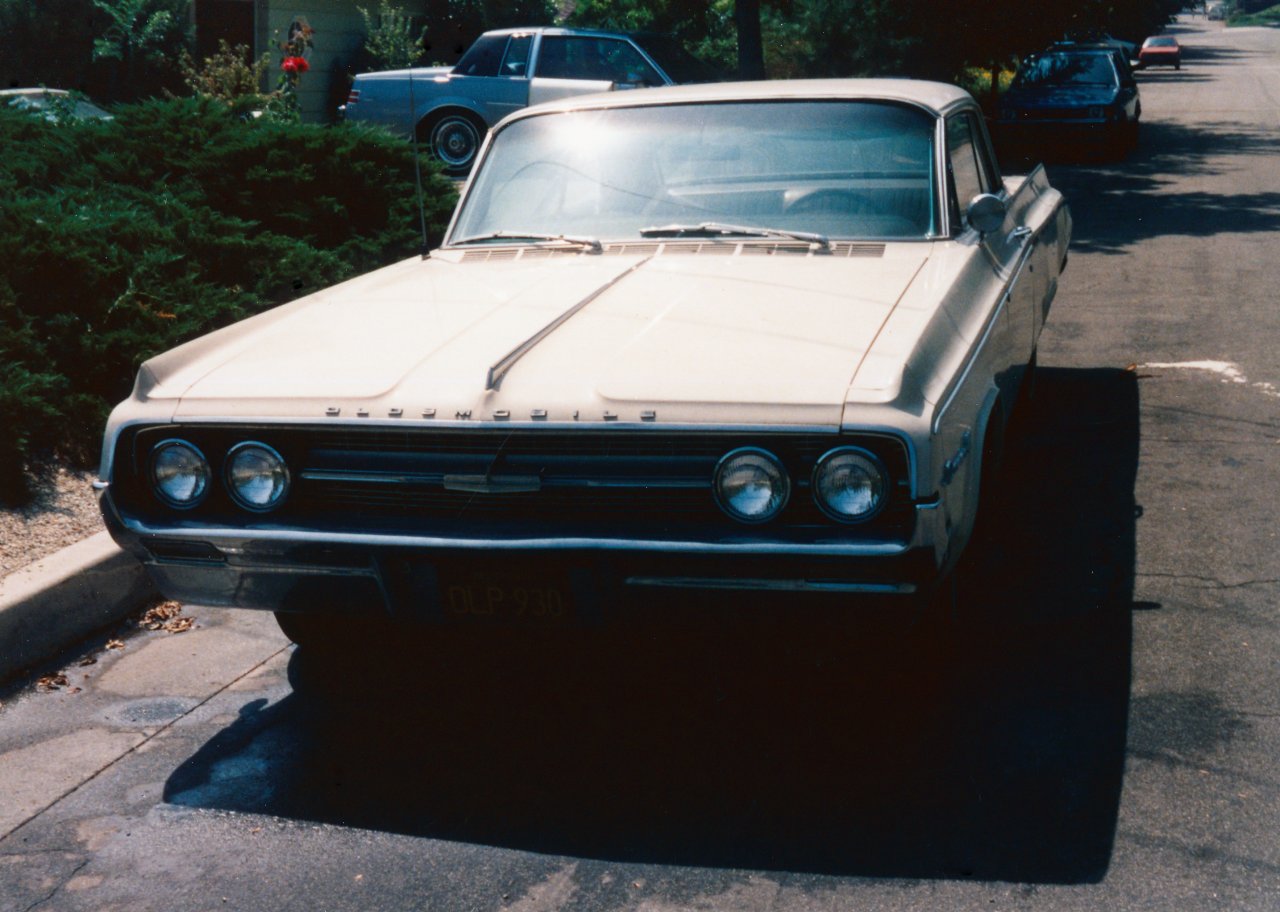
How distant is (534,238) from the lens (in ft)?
16.6

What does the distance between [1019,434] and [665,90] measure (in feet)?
7.78

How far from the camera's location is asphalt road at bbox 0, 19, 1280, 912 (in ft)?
10.7

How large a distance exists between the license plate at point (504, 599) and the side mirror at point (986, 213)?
211cm

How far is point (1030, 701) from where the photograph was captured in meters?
4.05

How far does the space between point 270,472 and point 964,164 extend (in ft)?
9.59

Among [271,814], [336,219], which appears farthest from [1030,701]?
[336,219]

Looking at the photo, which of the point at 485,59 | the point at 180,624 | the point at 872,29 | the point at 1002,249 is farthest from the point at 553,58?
the point at 180,624

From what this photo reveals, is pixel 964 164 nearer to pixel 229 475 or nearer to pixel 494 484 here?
pixel 494 484

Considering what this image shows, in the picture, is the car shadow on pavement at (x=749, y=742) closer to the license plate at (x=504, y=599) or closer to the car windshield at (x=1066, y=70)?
the license plate at (x=504, y=599)

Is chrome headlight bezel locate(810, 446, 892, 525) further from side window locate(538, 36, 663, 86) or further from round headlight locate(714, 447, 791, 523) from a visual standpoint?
side window locate(538, 36, 663, 86)

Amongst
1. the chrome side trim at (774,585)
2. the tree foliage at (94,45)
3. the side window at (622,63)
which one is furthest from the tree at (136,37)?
the chrome side trim at (774,585)

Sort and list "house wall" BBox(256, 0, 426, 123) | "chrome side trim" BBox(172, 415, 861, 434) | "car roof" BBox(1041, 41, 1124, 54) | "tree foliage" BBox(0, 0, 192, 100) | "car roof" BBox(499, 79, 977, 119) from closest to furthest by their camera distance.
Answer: "chrome side trim" BBox(172, 415, 861, 434)
"car roof" BBox(499, 79, 977, 119)
"tree foliage" BBox(0, 0, 192, 100)
"car roof" BBox(1041, 41, 1124, 54)
"house wall" BBox(256, 0, 426, 123)

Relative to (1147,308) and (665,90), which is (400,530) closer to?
(665,90)

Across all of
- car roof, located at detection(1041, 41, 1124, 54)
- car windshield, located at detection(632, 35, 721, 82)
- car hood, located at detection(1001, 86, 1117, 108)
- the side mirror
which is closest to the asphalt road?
the side mirror
